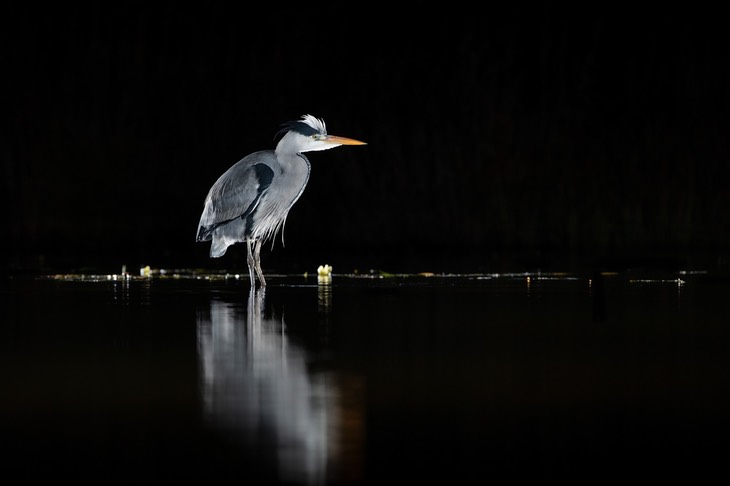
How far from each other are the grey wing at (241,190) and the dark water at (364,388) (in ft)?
8.38

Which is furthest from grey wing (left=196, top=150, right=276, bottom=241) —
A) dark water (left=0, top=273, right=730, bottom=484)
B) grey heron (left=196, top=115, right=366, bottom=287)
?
dark water (left=0, top=273, right=730, bottom=484)

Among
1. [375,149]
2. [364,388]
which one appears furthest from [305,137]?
[364,388]

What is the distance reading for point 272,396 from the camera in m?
5.72

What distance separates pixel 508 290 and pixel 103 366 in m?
4.89

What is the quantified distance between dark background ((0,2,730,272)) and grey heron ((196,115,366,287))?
2.52m

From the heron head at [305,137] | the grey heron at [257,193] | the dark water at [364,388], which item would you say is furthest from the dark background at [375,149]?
the dark water at [364,388]

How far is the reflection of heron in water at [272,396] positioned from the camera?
4707 millimetres

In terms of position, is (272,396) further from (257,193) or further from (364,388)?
(257,193)

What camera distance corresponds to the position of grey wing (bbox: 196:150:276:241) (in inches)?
504

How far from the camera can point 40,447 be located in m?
4.76

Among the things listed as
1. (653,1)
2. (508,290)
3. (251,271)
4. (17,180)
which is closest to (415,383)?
(508,290)

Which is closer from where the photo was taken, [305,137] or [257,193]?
[257,193]

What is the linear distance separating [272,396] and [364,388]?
442 mm

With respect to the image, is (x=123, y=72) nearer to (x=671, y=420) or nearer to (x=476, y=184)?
(x=476, y=184)
